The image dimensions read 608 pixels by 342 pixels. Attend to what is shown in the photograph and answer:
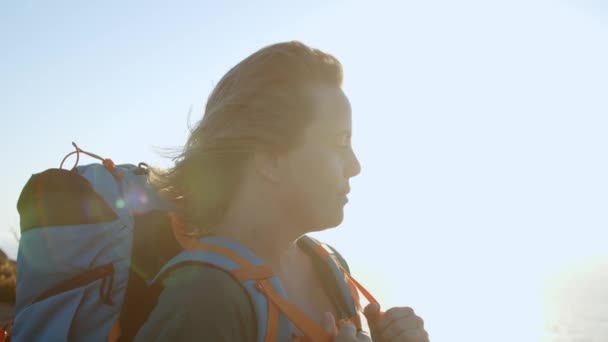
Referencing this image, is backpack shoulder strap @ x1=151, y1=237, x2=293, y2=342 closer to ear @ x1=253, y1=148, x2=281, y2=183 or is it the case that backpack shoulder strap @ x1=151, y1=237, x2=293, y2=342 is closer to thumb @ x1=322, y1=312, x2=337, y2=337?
thumb @ x1=322, y1=312, x2=337, y2=337

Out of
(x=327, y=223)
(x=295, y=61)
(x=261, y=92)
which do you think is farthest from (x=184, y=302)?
(x=295, y=61)

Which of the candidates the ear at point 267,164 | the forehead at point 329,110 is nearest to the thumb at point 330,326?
the ear at point 267,164

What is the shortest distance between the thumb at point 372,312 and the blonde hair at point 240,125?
86cm

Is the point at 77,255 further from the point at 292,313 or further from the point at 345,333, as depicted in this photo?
the point at 345,333

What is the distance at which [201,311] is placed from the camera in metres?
1.87

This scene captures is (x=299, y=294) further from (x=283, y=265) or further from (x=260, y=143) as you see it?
(x=260, y=143)

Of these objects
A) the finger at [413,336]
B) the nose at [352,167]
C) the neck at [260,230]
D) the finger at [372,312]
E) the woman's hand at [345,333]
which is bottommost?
the finger at [413,336]

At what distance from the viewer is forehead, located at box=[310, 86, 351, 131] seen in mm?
2619

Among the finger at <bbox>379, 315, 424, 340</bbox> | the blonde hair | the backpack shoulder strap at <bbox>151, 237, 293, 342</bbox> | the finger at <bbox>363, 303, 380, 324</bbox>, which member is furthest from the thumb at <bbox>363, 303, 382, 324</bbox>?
the blonde hair

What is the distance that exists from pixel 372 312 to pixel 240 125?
114 centimetres

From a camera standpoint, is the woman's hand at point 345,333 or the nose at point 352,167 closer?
the woman's hand at point 345,333

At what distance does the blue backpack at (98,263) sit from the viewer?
83.2 inches

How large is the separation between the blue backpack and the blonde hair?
0.74 feet

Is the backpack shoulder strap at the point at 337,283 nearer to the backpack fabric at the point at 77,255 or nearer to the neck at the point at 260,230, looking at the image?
the neck at the point at 260,230
